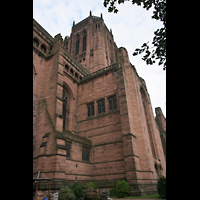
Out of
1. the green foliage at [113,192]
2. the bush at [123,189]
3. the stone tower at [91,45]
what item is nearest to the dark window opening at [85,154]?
the green foliage at [113,192]

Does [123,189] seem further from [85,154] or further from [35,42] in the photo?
[35,42]

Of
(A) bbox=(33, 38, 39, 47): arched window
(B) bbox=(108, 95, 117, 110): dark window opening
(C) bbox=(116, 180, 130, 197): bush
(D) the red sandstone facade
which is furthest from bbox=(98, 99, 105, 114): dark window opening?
(A) bbox=(33, 38, 39, 47): arched window

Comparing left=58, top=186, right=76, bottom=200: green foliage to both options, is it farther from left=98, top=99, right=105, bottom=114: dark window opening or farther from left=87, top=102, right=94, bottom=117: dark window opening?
left=87, top=102, right=94, bottom=117: dark window opening

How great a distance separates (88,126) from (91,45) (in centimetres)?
2389

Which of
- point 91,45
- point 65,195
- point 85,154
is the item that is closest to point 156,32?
point 65,195

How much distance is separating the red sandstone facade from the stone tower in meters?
11.0

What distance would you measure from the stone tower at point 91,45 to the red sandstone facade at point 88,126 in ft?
36.0

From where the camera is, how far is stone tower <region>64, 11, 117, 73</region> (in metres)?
33.3

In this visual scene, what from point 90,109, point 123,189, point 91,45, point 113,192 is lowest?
point 113,192

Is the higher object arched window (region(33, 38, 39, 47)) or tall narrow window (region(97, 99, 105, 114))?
arched window (region(33, 38, 39, 47))

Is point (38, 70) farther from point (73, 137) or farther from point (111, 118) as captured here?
point (111, 118)

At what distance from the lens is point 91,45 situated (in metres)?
36.0

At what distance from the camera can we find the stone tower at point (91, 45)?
33.3m
